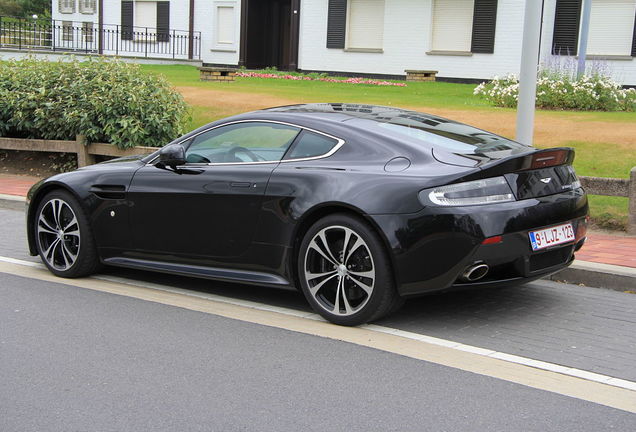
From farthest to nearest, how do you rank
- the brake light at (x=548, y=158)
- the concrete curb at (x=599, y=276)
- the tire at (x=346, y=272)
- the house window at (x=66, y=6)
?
1. the house window at (x=66, y=6)
2. the concrete curb at (x=599, y=276)
3. the brake light at (x=548, y=158)
4. the tire at (x=346, y=272)

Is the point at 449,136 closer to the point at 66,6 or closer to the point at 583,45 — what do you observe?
the point at 583,45

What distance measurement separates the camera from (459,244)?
16.5 feet

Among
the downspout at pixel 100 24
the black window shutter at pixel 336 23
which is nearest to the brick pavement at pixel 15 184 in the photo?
the black window shutter at pixel 336 23

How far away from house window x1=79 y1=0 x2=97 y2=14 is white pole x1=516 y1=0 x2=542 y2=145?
115ft

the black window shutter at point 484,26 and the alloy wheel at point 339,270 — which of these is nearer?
the alloy wheel at point 339,270

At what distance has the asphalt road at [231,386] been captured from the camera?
3.94 metres

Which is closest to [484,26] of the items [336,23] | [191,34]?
[336,23]

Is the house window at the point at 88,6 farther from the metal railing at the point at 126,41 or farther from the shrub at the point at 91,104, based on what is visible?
the shrub at the point at 91,104

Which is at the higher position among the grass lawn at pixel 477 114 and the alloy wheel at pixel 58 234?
the grass lawn at pixel 477 114

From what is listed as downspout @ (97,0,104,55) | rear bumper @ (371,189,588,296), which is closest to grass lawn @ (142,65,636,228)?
rear bumper @ (371,189,588,296)

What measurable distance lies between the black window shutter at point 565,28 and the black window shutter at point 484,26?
2.12 m

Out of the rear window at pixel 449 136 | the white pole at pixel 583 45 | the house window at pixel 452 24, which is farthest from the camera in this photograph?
the house window at pixel 452 24

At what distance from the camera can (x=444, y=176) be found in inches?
203

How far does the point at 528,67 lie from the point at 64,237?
15.0 feet
